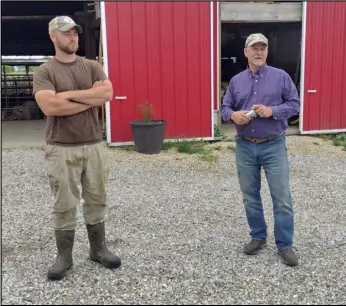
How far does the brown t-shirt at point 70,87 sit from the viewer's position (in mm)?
2832

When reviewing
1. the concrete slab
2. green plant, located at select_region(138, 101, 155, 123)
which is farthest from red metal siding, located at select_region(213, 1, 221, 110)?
the concrete slab

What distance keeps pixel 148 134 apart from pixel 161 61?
4.56ft

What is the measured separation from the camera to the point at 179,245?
346 centimetres

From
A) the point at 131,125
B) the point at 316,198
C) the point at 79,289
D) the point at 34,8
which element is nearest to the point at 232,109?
the point at 79,289

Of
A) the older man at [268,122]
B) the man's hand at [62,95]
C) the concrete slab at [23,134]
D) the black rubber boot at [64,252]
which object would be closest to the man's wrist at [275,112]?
the older man at [268,122]

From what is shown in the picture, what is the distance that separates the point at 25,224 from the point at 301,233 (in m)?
2.44

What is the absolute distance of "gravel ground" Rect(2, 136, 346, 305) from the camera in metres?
2.72

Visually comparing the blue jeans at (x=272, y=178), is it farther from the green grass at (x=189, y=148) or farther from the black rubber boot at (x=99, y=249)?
the green grass at (x=189, y=148)

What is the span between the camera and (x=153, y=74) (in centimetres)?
759

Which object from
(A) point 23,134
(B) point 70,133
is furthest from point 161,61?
(B) point 70,133

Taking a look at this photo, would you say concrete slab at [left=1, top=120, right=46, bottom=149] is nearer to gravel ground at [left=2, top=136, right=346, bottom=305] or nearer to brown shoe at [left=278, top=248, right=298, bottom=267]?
gravel ground at [left=2, top=136, right=346, bottom=305]

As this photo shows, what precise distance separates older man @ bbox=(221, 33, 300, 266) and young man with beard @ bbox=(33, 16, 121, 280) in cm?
98

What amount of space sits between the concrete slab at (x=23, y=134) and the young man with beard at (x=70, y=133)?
5.25 meters

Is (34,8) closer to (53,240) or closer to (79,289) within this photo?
(53,240)
